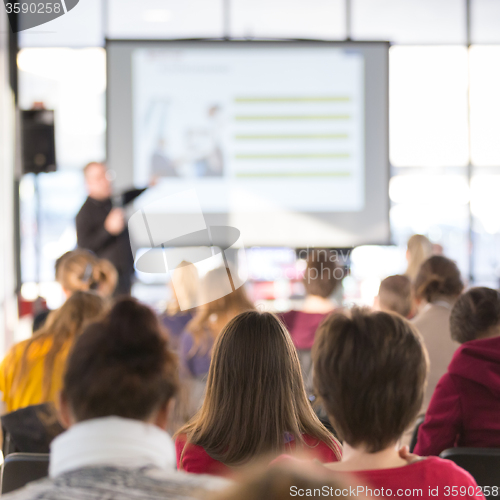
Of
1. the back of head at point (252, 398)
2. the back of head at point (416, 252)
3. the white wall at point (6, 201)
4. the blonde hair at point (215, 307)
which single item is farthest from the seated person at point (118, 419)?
the white wall at point (6, 201)

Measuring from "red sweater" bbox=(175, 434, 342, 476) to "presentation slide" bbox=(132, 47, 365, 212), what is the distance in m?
4.19

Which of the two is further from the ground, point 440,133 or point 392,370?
point 440,133

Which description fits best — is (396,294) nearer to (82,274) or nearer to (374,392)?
(82,274)

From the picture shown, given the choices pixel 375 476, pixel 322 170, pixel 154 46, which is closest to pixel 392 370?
pixel 375 476

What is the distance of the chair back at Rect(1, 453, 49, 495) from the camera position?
4.85 feet

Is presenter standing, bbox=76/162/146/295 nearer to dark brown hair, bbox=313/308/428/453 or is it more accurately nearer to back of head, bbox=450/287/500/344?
back of head, bbox=450/287/500/344

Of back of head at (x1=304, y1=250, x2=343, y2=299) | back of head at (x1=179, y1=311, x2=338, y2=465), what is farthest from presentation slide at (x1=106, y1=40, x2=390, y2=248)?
back of head at (x1=179, y1=311, x2=338, y2=465)

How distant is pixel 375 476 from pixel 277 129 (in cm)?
474

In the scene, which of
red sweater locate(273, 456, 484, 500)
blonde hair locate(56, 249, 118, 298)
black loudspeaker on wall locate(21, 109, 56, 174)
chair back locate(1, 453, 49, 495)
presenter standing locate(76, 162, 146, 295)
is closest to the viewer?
red sweater locate(273, 456, 484, 500)

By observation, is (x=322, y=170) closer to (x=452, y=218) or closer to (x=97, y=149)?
(x=452, y=218)

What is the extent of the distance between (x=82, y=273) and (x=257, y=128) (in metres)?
2.78

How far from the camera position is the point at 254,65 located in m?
5.48

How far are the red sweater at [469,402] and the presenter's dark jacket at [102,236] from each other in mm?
3675

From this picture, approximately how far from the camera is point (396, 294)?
9.45ft
